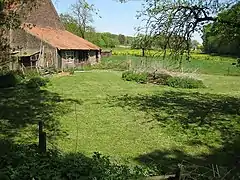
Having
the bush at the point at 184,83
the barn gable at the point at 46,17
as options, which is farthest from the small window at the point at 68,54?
A: the bush at the point at 184,83

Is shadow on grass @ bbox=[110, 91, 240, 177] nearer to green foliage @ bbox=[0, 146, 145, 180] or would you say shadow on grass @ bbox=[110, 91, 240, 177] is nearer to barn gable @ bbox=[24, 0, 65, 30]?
green foliage @ bbox=[0, 146, 145, 180]

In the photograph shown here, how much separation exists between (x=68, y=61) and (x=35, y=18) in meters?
6.50

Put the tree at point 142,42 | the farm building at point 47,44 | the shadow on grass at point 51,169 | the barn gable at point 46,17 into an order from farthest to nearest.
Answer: the barn gable at point 46,17
the farm building at point 47,44
the tree at point 142,42
the shadow on grass at point 51,169

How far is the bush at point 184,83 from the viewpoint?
88.1 ft

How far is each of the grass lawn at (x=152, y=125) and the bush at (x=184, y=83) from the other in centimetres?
330

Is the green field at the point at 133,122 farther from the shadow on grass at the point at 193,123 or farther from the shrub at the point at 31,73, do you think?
the shrub at the point at 31,73

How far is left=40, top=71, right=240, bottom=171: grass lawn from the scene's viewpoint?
32.9ft

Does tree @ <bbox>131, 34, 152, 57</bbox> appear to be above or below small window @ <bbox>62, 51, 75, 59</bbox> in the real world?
above

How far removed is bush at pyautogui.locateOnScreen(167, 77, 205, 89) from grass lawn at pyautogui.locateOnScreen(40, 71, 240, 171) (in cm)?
330

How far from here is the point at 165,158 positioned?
9594 millimetres

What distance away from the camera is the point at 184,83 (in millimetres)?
27031

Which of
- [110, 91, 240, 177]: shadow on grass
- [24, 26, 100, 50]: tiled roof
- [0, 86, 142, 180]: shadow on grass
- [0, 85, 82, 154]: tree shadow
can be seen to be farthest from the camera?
[24, 26, 100, 50]: tiled roof

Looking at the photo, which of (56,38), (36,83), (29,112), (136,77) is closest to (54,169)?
(29,112)

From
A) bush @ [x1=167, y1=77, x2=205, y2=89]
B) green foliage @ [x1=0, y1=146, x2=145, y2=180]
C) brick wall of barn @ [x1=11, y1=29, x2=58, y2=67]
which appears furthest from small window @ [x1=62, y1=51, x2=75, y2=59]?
green foliage @ [x1=0, y1=146, x2=145, y2=180]
